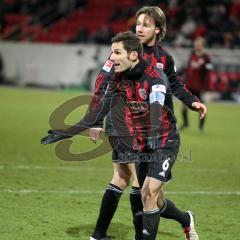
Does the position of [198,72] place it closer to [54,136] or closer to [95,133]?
[95,133]

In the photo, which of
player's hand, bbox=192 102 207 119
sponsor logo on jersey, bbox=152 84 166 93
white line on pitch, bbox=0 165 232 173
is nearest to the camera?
sponsor logo on jersey, bbox=152 84 166 93

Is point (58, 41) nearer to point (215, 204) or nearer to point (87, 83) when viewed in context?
point (87, 83)

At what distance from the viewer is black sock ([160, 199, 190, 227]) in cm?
602

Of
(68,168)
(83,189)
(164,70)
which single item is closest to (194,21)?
(68,168)

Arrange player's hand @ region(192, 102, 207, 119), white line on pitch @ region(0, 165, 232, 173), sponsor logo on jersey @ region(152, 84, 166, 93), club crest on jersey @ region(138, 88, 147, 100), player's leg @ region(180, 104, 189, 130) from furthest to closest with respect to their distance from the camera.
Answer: player's leg @ region(180, 104, 189, 130), white line on pitch @ region(0, 165, 232, 173), player's hand @ region(192, 102, 207, 119), club crest on jersey @ region(138, 88, 147, 100), sponsor logo on jersey @ region(152, 84, 166, 93)

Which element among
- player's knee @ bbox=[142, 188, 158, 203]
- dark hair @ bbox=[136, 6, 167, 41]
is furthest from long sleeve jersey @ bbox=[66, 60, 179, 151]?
dark hair @ bbox=[136, 6, 167, 41]

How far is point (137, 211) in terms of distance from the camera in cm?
611

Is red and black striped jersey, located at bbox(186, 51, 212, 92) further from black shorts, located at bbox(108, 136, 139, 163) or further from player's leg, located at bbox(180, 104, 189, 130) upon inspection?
black shorts, located at bbox(108, 136, 139, 163)

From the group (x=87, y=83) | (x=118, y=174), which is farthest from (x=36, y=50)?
(x=118, y=174)

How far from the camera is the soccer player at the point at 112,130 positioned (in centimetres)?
600

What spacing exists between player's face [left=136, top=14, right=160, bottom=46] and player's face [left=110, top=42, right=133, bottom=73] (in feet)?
1.96

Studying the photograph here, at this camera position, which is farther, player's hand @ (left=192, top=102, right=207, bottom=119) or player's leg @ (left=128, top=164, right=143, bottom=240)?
player's leg @ (left=128, top=164, right=143, bottom=240)

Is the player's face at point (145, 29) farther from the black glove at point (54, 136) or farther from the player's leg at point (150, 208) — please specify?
the player's leg at point (150, 208)

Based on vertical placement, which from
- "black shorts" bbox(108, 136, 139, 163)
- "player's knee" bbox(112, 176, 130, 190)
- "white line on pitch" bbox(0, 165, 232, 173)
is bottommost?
"white line on pitch" bbox(0, 165, 232, 173)
